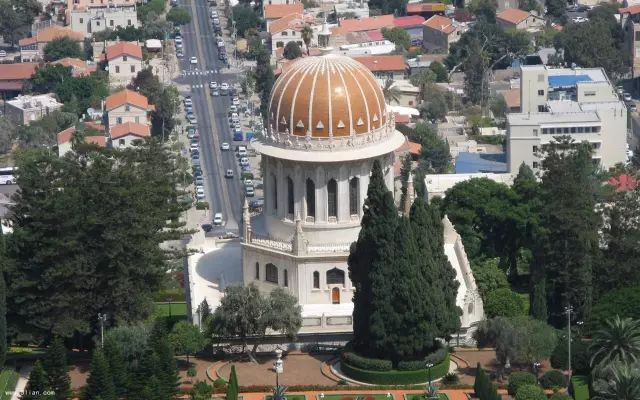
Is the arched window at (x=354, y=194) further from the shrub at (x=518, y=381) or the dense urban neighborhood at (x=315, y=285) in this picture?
the shrub at (x=518, y=381)

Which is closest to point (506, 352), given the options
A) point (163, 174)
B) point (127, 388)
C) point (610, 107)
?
point (127, 388)

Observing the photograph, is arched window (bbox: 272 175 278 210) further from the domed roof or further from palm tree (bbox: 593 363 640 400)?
palm tree (bbox: 593 363 640 400)

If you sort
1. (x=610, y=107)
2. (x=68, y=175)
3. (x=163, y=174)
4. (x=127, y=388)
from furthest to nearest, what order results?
(x=610, y=107) < (x=163, y=174) < (x=68, y=175) < (x=127, y=388)

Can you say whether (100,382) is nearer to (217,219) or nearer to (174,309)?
(174,309)

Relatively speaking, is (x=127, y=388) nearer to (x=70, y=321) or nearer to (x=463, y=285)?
(x=70, y=321)

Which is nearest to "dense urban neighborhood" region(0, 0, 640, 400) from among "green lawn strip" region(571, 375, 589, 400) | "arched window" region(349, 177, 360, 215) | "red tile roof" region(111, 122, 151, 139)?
"arched window" region(349, 177, 360, 215)

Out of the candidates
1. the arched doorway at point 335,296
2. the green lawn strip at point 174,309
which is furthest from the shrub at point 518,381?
the green lawn strip at point 174,309

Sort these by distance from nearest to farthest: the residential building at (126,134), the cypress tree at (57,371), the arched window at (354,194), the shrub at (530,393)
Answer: the shrub at (530,393) < the cypress tree at (57,371) < the arched window at (354,194) < the residential building at (126,134)
